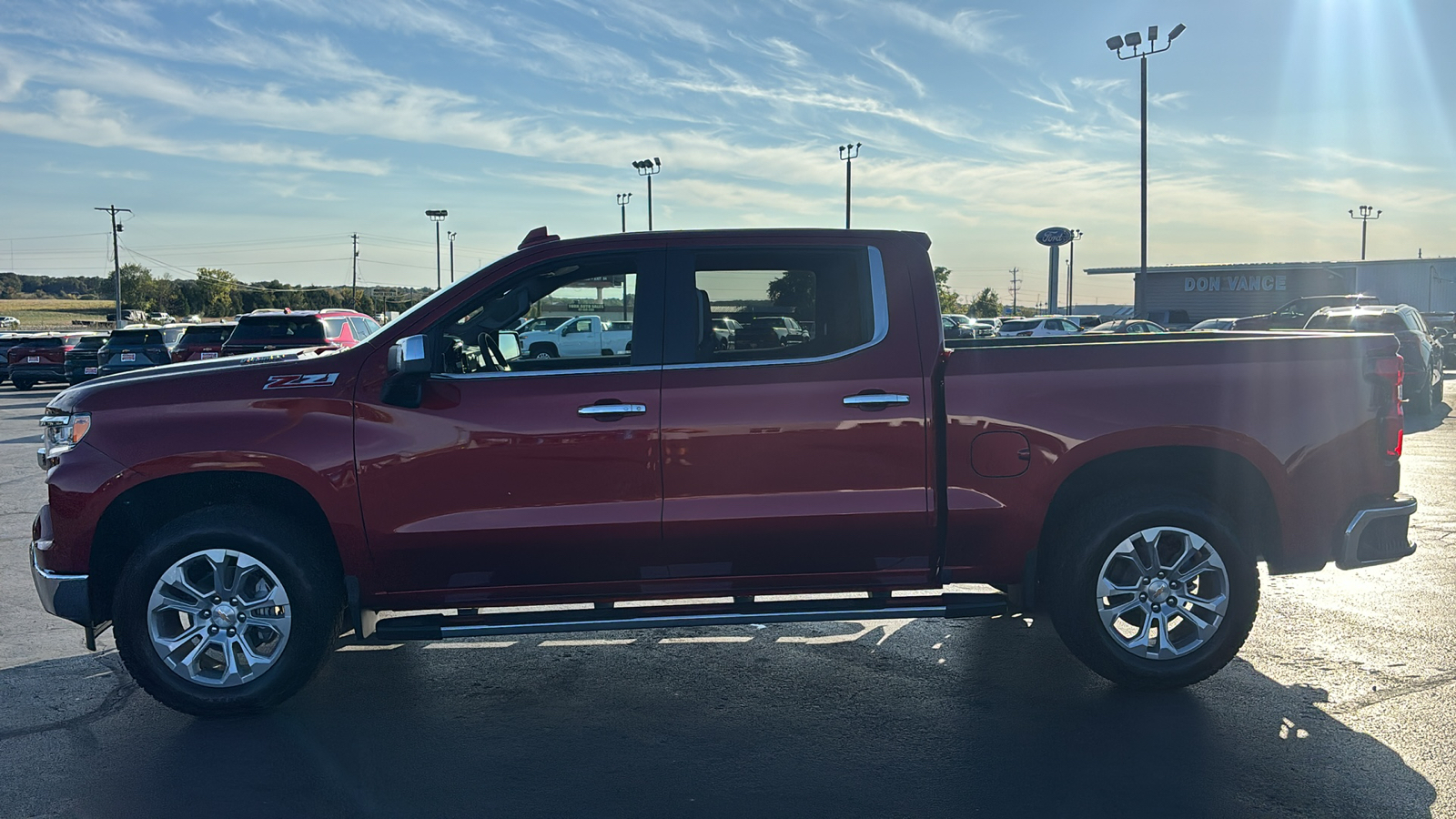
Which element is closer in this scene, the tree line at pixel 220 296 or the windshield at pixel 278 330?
the windshield at pixel 278 330

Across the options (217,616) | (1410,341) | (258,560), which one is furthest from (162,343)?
(1410,341)

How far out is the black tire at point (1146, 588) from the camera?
4750 millimetres

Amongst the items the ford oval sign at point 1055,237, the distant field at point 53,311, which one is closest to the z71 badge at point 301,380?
the ford oval sign at point 1055,237

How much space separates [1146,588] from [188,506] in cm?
433

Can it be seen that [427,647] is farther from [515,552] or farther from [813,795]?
[813,795]

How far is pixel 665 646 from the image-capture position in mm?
5734

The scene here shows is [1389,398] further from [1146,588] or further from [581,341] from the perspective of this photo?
[581,341]

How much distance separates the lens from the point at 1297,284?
63969 millimetres

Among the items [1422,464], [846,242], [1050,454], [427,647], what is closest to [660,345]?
[846,242]

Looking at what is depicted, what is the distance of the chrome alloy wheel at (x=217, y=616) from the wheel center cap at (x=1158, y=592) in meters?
3.82

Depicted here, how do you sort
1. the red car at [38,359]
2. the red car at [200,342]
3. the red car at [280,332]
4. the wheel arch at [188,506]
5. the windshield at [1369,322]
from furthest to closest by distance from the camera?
1. the red car at [38,359]
2. the red car at [200,342]
3. the windshield at [1369,322]
4. the red car at [280,332]
5. the wheel arch at [188,506]

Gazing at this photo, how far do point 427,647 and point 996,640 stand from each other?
3091mm

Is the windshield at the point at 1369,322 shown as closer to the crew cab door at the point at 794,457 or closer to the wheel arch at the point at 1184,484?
the wheel arch at the point at 1184,484

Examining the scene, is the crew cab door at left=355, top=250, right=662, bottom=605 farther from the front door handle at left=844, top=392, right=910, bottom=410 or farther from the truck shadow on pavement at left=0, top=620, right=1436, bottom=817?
the front door handle at left=844, top=392, right=910, bottom=410
